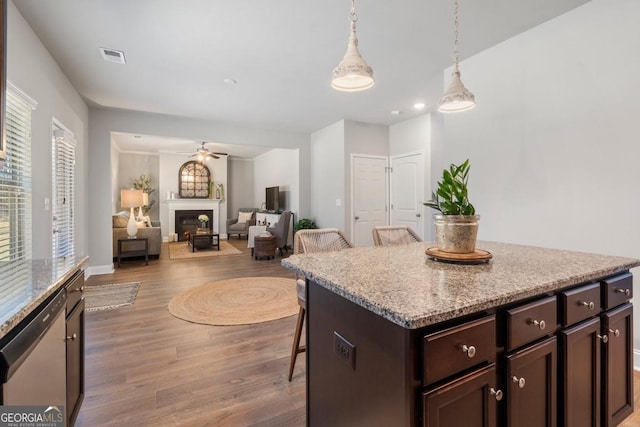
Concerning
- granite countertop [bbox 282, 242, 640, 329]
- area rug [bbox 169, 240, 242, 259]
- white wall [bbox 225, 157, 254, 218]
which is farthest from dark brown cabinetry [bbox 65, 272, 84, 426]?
white wall [bbox 225, 157, 254, 218]

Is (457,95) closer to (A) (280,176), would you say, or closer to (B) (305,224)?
(B) (305,224)

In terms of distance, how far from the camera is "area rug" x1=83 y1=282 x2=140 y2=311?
344cm

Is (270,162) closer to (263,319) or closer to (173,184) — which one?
(173,184)

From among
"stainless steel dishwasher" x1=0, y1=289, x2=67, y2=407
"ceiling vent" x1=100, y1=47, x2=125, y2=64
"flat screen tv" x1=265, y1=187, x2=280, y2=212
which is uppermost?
"ceiling vent" x1=100, y1=47, x2=125, y2=64

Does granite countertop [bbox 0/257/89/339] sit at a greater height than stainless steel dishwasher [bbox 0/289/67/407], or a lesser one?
greater

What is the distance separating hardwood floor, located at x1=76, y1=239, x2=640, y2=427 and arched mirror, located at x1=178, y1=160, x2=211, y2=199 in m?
6.18

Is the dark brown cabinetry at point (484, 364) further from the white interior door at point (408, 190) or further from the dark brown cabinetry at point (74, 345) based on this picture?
the white interior door at point (408, 190)

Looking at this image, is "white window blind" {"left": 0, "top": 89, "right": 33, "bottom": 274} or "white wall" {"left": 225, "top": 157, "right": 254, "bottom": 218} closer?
"white window blind" {"left": 0, "top": 89, "right": 33, "bottom": 274}

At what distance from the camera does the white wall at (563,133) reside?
2.15m

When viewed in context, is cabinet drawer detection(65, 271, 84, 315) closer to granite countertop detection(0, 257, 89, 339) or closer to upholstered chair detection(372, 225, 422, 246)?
granite countertop detection(0, 257, 89, 339)

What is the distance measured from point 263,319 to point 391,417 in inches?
93.3

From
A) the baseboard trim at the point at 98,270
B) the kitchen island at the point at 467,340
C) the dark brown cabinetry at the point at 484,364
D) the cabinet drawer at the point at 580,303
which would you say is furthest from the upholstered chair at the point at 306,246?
the baseboard trim at the point at 98,270

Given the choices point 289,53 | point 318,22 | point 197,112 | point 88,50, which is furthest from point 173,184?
point 318,22

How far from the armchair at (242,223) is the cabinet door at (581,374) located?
8.12 metres
